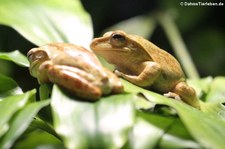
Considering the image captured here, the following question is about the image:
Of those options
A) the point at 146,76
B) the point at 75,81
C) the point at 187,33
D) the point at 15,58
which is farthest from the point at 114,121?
the point at 187,33

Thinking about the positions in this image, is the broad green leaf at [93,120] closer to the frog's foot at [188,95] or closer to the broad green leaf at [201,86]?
the frog's foot at [188,95]

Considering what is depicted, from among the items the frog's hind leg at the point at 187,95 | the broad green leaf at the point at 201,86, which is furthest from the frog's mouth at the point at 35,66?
the broad green leaf at the point at 201,86

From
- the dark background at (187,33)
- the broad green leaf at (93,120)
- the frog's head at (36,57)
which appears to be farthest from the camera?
the dark background at (187,33)

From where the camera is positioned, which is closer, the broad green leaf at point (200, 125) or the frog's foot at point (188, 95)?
the broad green leaf at point (200, 125)

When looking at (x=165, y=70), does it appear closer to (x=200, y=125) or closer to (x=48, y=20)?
(x=200, y=125)

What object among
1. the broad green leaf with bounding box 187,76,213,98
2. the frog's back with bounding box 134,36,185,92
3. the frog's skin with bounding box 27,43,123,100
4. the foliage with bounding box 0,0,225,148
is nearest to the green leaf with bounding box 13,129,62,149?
the foliage with bounding box 0,0,225,148

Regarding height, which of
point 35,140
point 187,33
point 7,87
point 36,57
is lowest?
point 187,33

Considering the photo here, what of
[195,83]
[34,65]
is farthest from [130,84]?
[195,83]
